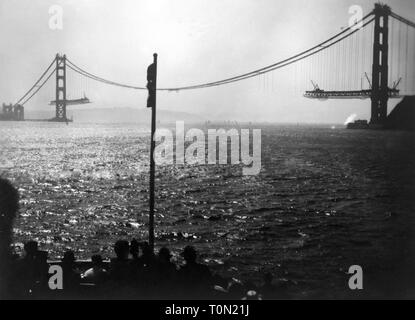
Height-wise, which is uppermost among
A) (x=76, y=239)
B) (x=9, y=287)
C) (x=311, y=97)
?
(x=311, y=97)

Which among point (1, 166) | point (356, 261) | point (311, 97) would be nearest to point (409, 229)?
point (356, 261)

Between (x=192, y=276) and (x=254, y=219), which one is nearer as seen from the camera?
(x=192, y=276)

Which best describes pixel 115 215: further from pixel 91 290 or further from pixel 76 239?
pixel 91 290

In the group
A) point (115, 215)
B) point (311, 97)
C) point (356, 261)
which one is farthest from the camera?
point (311, 97)

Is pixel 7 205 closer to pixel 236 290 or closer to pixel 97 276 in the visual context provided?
pixel 97 276

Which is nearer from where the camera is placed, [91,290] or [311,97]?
[91,290]

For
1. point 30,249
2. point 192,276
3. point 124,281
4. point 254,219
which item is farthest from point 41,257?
point 254,219
